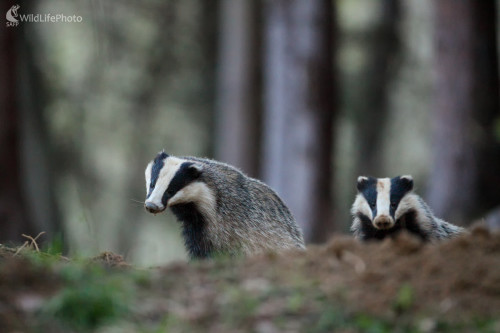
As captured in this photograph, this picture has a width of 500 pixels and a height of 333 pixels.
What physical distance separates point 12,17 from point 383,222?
1059 centimetres

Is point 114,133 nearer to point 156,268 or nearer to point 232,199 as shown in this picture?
point 232,199

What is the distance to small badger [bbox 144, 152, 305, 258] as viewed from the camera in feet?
25.4

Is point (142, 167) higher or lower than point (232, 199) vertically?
lower

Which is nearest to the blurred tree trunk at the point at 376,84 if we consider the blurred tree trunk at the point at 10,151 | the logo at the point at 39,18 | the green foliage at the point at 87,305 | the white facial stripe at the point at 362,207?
the logo at the point at 39,18

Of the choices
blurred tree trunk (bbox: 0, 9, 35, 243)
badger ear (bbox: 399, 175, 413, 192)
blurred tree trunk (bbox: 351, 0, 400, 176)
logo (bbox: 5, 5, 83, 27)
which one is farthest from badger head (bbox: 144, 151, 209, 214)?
blurred tree trunk (bbox: 351, 0, 400, 176)

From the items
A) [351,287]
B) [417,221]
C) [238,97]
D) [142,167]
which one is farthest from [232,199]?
[142,167]

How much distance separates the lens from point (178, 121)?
26.7 metres

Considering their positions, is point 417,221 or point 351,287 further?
point 417,221

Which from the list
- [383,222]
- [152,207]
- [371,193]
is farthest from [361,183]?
[152,207]

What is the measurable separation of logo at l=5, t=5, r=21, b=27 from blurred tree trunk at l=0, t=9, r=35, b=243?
15 cm

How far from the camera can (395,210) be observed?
Answer: 26.6 ft

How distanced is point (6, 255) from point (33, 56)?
658 inches

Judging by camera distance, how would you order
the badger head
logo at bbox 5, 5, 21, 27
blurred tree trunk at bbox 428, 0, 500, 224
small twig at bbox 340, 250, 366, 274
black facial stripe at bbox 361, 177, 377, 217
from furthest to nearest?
logo at bbox 5, 5, 21, 27
blurred tree trunk at bbox 428, 0, 500, 224
black facial stripe at bbox 361, 177, 377, 217
the badger head
small twig at bbox 340, 250, 366, 274

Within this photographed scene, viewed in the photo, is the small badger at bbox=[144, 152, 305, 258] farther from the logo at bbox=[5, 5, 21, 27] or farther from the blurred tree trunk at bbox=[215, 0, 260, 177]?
the blurred tree trunk at bbox=[215, 0, 260, 177]
